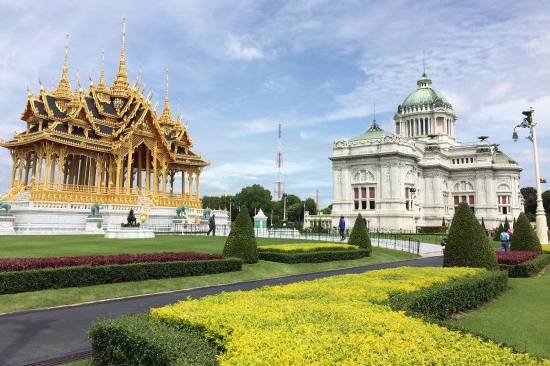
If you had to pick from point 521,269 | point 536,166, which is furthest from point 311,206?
point 521,269

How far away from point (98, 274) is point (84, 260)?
39.9 inches

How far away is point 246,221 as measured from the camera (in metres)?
20.7

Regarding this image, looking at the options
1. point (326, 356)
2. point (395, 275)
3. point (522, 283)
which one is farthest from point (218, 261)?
point (326, 356)

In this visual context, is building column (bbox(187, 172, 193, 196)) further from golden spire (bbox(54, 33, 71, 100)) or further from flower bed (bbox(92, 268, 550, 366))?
flower bed (bbox(92, 268, 550, 366))

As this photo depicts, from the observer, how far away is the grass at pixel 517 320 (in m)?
8.42

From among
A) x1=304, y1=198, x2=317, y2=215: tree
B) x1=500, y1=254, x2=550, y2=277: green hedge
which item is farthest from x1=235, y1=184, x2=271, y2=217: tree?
x1=500, y1=254, x2=550, y2=277: green hedge

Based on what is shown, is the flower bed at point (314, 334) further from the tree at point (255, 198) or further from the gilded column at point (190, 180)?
the tree at point (255, 198)

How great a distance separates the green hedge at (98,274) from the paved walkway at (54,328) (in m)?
1.58

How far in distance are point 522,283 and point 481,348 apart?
45.4 feet

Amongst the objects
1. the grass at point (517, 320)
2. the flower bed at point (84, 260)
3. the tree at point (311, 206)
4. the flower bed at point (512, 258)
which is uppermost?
the tree at point (311, 206)

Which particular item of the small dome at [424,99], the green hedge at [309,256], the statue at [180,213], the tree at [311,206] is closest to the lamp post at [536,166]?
the green hedge at [309,256]

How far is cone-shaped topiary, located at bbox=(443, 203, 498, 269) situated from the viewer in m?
16.5

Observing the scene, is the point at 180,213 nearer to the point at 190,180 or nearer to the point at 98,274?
the point at 190,180

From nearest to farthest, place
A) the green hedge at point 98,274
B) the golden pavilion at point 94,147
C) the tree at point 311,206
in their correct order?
the green hedge at point 98,274 < the golden pavilion at point 94,147 < the tree at point 311,206
